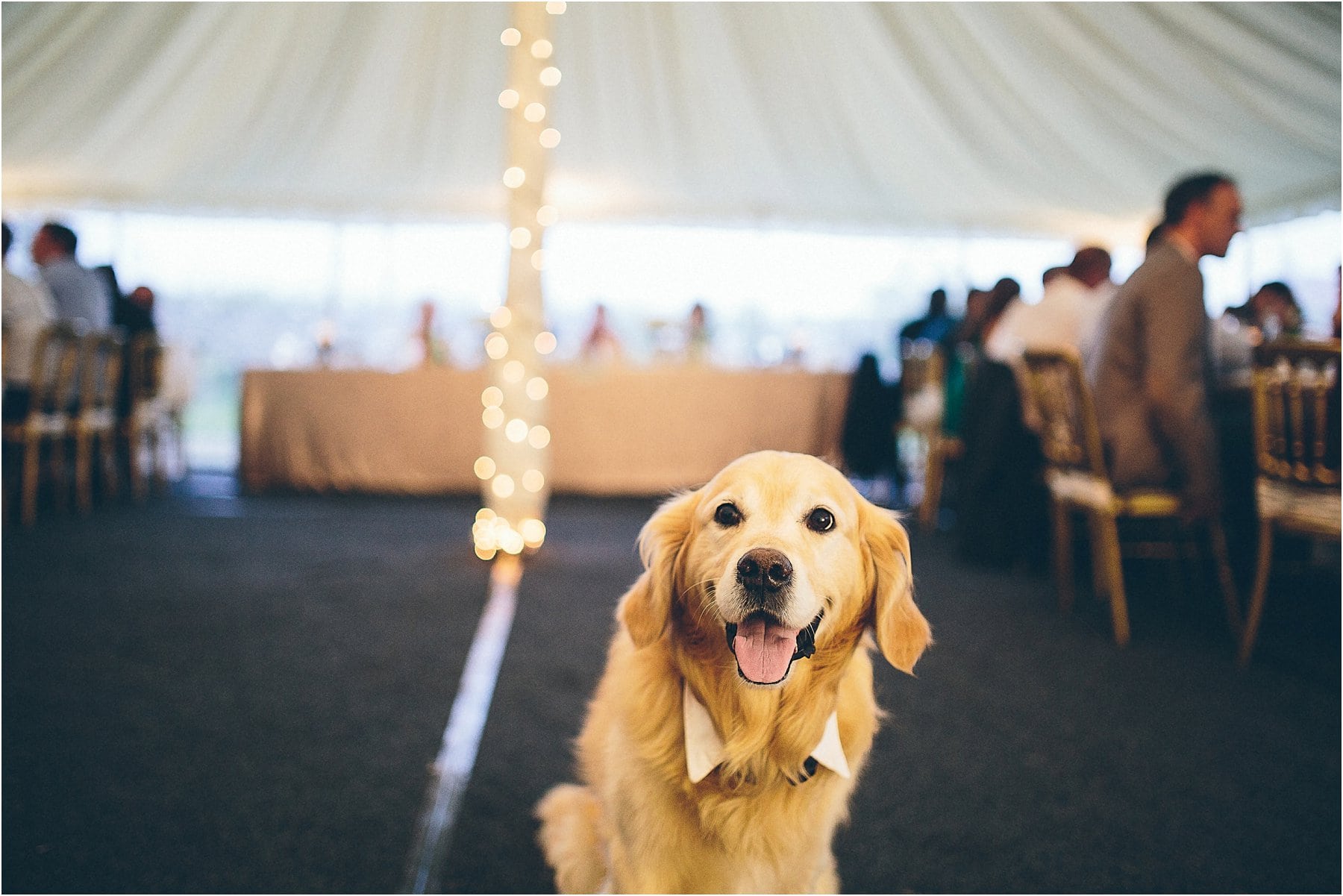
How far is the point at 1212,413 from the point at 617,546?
2.28m

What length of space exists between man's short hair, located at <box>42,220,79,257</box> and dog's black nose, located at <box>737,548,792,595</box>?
14.3ft

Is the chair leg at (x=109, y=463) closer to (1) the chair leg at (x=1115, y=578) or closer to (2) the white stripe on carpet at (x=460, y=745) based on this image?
(2) the white stripe on carpet at (x=460, y=745)

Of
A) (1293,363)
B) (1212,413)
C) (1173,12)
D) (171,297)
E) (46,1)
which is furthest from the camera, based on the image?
(171,297)

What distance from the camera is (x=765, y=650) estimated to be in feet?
2.27

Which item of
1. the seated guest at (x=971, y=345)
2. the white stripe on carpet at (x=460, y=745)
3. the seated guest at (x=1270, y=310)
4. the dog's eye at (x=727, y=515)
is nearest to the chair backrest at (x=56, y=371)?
the white stripe on carpet at (x=460, y=745)

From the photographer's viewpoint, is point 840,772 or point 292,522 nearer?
point 840,772

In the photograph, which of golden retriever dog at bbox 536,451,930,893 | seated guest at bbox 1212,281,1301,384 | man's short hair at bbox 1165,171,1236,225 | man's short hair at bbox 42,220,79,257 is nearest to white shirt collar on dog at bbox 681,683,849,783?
golden retriever dog at bbox 536,451,930,893

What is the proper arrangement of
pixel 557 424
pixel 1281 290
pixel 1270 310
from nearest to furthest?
pixel 1270 310 → pixel 1281 290 → pixel 557 424

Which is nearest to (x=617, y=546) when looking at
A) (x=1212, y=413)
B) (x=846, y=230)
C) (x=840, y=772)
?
(x=1212, y=413)

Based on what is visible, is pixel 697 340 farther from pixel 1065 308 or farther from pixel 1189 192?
pixel 1189 192

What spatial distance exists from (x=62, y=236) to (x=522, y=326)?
8.47ft

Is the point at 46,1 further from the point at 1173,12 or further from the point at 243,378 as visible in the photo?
the point at 1173,12

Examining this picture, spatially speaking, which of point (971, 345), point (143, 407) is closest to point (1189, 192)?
point (971, 345)

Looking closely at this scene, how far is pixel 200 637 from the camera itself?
2059mm
